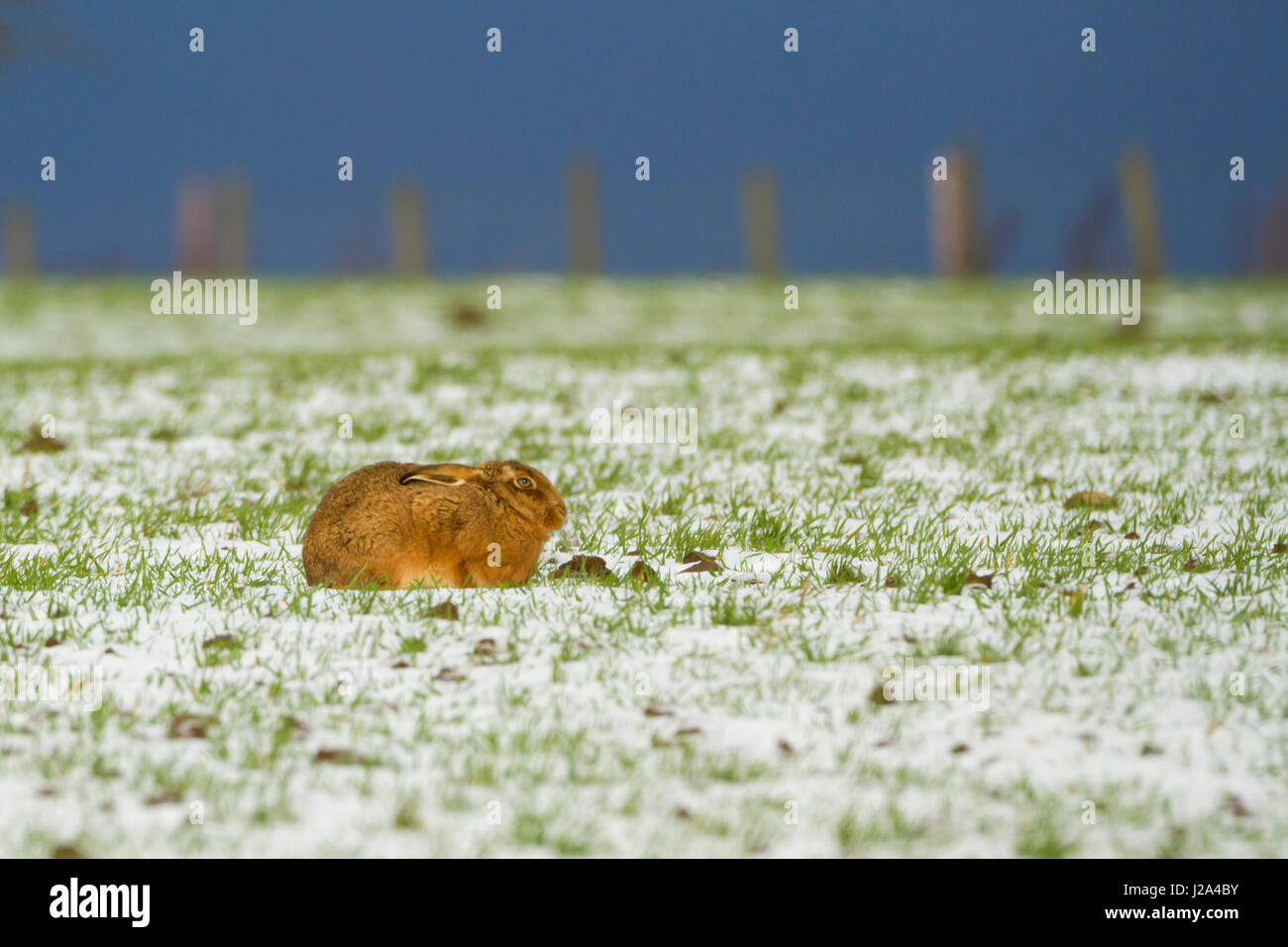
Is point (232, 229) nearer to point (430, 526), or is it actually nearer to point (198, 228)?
point (198, 228)

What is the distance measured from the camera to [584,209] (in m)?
33.9

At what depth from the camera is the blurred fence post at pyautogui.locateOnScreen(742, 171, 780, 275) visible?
33.9m

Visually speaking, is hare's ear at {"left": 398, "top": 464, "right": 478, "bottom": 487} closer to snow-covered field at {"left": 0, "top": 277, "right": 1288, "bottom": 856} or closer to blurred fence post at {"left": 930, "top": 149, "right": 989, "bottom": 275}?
snow-covered field at {"left": 0, "top": 277, "right": 1288, "bottom": 856}

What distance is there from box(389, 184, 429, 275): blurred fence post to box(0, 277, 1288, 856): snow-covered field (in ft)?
78.9

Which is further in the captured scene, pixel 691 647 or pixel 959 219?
pixel 959 219

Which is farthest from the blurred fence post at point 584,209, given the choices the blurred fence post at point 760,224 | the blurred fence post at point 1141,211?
the blurred fence post at point 1141,211

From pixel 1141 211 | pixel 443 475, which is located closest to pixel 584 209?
pixel 1141 211

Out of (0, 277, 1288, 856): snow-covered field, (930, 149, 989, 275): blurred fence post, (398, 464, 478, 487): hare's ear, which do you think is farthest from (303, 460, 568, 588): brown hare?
(930, 149, 989, 275): blurred fence post

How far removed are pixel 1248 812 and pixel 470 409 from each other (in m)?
8.58

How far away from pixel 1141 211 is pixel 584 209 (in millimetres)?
13549

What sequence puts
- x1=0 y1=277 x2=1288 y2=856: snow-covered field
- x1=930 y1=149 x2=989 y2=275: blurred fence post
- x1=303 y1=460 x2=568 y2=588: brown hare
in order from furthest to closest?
x1=930 y1=149 x2=989 y2=275: blurred fence post → x1=303 y1=460 x2=568 y2=588: brown hare → x1=0 y1=277 x2=1288 y2=856: snow-covered field

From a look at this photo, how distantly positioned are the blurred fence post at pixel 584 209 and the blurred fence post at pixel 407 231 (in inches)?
154

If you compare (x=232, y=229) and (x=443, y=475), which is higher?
(x=232, y=229)
